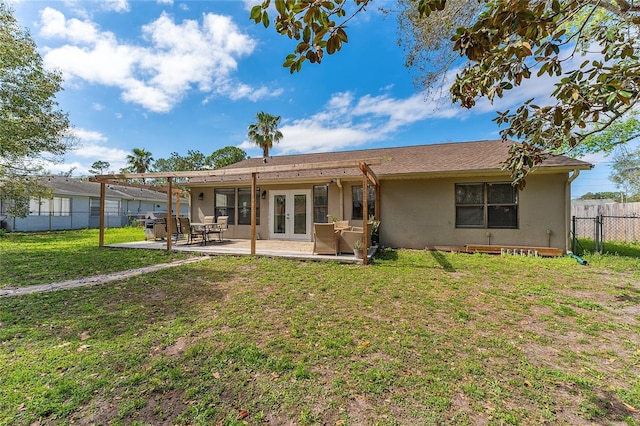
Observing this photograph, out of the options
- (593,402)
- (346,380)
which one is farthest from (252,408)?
(593,402)

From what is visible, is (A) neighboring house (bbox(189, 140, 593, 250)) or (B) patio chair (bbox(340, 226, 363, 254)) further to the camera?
(A) neighboring house (bbox(189, 140, 593, 250))

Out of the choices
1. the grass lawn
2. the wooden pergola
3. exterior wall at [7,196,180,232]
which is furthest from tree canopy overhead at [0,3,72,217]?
the grass lawn

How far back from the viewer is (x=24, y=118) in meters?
12.0

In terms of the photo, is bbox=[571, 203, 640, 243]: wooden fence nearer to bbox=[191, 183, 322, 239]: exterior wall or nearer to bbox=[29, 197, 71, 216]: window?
bbox=[191, 183, 322, 239]: exterior wall

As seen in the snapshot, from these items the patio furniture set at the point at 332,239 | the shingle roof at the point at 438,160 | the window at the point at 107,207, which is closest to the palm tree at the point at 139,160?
the window at the point at 107,207

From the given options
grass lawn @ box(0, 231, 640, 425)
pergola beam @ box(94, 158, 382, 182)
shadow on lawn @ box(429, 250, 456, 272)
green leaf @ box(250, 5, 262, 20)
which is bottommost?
grass lawn @ box(0, 231, 640, 425)

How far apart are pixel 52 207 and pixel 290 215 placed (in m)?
18.7

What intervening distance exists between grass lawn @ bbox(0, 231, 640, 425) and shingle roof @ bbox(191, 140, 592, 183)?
4.32 meters

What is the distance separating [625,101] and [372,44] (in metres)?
8.16

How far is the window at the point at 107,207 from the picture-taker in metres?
21.2

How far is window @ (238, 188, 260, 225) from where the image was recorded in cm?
1194

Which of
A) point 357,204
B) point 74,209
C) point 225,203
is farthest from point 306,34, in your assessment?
point 74,209

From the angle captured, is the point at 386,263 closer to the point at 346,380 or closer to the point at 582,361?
the point at 582,361

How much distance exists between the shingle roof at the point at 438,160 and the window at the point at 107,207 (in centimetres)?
1489
